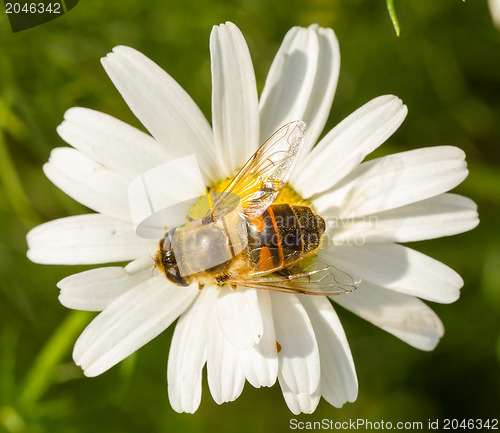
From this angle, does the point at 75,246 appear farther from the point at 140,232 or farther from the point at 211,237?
the point at 211,237

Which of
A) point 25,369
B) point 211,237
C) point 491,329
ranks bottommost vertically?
point 491,329

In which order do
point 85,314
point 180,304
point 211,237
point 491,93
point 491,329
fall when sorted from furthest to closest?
1. point 491,93
2. point 491,329
3. point 85,314
4. point 180,304
5. point 211,237

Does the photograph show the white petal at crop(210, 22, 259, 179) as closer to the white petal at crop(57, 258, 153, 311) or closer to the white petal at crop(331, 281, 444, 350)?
the white petal at crop(57, 258, 153, 311)

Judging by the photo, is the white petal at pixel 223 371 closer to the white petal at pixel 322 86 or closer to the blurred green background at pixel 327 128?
the white petal at pixel 322 86

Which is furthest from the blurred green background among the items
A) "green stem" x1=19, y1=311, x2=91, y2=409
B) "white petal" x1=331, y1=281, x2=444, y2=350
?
"white petal" x1=331, y1=281, x2=444, y2=350

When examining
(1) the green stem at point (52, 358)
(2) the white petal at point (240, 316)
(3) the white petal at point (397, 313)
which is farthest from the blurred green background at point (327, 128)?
(2) the white petal at point (240, 316)

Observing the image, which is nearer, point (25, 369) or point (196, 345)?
point (196, 345)

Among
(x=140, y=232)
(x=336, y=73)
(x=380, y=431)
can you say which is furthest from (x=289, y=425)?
(x=336, y=73)
